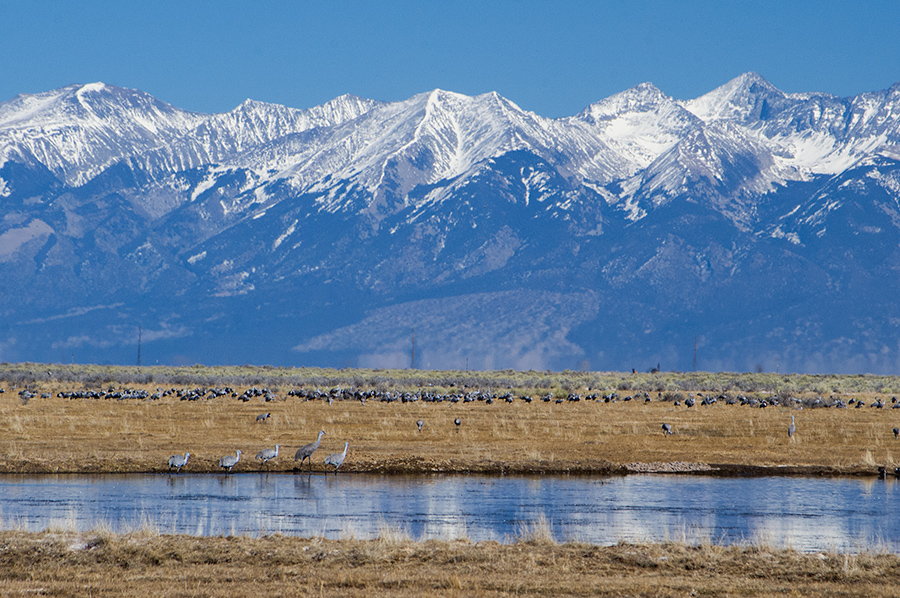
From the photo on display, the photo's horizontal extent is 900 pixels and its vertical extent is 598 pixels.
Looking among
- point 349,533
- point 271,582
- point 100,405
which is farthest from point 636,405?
point 271,582

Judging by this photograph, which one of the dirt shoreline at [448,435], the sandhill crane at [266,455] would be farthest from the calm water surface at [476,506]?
the dirt shoreline at [448,435]

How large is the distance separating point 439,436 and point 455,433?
3.70 ft

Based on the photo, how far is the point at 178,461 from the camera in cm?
2805

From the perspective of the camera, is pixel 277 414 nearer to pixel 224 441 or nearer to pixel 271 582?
pixel 224 441

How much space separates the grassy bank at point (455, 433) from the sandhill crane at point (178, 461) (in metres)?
0.35

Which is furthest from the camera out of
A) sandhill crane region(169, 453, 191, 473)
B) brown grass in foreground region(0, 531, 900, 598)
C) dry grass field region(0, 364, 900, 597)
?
sandhill crane region(169, 453, 191, 473)

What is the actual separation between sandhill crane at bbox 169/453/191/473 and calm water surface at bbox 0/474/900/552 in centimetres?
47

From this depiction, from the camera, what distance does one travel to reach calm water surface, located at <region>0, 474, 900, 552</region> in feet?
66.7

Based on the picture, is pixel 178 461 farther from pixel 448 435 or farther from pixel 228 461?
pixel 448 435

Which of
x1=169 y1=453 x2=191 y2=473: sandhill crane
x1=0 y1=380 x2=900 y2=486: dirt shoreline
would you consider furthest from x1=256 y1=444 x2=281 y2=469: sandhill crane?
x1=169 y1=453 x2=191 y2=473: sandhill crane

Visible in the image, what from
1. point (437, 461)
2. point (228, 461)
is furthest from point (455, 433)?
point (228, 461)

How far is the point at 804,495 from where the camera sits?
2577 centimetres

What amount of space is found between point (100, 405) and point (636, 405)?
23.8 metres

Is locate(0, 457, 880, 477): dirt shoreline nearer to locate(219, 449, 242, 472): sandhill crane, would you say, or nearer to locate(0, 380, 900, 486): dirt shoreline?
locate(0, 380, 900, 486): dirt shoreline
